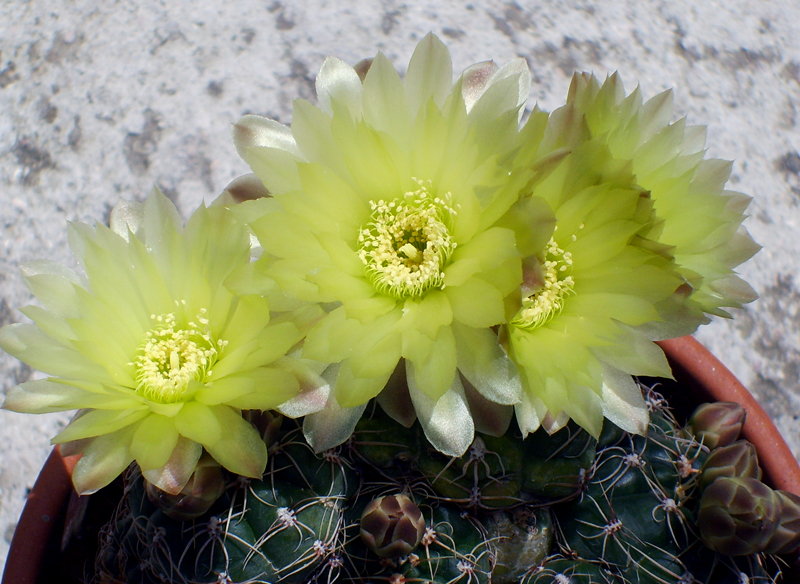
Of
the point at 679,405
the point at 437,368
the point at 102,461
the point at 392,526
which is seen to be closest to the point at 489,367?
the point at 437,368

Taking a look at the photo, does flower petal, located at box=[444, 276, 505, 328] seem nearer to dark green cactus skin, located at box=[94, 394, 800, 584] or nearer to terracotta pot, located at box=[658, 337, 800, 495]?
dark green cactus skin, located at box=[94, 394, 800, 584]

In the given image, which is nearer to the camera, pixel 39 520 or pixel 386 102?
pixel 386 102

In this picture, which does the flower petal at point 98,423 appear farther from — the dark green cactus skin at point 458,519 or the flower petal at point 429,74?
the flower petal at point 429,74

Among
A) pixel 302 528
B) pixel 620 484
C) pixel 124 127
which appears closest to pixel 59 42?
pixel 124 127

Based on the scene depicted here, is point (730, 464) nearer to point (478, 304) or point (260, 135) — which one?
point (478, 304)

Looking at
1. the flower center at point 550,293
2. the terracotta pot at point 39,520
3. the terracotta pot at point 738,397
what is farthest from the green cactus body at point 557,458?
the terracotta pot at point 39,520

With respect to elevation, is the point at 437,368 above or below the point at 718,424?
above

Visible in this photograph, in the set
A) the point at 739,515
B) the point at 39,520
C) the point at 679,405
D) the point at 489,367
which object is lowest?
the point at 39,520
